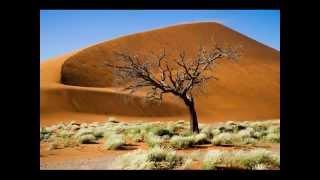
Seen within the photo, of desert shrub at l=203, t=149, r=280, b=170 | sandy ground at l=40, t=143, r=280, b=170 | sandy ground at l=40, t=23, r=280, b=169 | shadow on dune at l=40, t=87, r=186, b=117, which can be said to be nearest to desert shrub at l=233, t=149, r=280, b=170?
desert shrub at l=203, t=149, r=280, b=170

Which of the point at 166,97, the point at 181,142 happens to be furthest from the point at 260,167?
the point at 166,97

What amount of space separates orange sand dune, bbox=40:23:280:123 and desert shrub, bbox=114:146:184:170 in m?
20.7

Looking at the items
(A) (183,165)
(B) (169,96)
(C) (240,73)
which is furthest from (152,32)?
(A) (183,165)

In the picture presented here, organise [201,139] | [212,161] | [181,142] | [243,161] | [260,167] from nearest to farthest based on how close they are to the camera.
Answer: [260,167] → [212,161] → [243,161] → [181,142] → [201,139]

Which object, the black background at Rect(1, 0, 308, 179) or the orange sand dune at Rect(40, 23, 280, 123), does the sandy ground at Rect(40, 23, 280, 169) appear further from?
the black background at Rect(1, 0, 308, 179)

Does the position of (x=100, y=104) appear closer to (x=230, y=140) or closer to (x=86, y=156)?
(x=230, y=140)

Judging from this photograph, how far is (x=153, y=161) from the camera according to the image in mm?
11234

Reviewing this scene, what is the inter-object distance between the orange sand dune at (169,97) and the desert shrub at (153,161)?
2075 centimetres

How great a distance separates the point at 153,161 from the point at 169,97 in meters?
27.8
